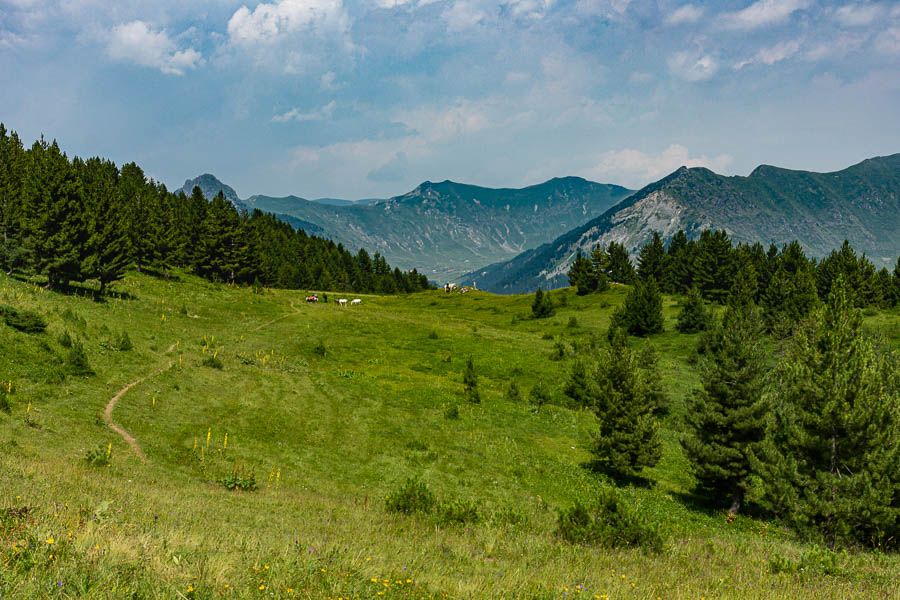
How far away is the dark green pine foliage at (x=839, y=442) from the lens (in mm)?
18484

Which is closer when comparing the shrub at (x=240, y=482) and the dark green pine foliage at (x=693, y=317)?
the shrub at (x=240, y=482)

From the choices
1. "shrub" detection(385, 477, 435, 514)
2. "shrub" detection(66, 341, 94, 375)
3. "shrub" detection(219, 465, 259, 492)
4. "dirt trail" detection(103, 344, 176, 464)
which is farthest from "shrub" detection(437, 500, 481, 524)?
"shrub" detection(66, 341, 94, 375)

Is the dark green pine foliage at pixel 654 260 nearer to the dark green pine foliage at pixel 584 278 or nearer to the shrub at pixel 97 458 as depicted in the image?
the dark green pine foliage at pixel 584 278

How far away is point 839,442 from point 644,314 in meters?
64.1

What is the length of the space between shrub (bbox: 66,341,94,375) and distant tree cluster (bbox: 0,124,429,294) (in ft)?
89.8

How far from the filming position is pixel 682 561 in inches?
497

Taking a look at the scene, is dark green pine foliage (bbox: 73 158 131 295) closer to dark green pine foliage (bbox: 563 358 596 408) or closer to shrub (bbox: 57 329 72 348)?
shrub (bbox: 57 329 72 348)

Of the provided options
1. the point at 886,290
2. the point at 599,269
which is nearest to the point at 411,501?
the point at 599,269

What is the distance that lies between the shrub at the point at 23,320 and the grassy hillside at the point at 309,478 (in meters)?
1.02

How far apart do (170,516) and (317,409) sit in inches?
854

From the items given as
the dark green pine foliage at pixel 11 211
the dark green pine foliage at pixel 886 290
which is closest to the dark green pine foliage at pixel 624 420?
the dark green pine foliage at pixel 11 211

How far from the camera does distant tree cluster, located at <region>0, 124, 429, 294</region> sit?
1973 inches

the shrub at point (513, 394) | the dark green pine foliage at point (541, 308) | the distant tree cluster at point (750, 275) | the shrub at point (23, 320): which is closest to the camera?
the shrub at point (23, 320)

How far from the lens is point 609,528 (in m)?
14.5
